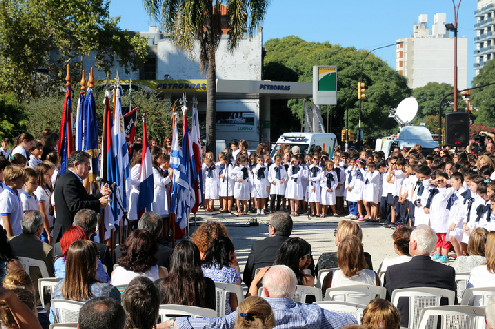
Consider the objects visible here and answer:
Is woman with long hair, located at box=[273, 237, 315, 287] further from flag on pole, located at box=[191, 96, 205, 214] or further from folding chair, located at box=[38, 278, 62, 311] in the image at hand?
flag on pole, located at box=[191, 96, 205, 214]

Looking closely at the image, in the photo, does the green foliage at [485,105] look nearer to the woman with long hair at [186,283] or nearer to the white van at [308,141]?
the white van at [308,141]

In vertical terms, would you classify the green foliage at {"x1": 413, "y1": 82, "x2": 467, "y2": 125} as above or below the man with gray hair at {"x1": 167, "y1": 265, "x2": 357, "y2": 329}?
above

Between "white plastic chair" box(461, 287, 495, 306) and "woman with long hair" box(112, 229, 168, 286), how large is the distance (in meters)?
2.89

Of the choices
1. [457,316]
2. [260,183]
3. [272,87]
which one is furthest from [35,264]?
Answer: [272,87]

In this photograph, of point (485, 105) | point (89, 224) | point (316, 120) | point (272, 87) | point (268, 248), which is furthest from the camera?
point (485, 105)

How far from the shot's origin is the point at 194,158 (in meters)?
12.1

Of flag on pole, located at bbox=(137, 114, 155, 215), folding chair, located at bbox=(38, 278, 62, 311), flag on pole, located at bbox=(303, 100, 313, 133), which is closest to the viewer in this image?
folding chair, located at bbox=(38, 278, 62, 311)

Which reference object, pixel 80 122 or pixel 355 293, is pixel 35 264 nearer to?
pixel 355 293

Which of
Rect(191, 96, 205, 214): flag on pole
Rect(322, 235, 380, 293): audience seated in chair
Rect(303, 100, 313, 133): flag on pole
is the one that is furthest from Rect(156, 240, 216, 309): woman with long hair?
Rect(303, 100, 313, 133): flag on pole

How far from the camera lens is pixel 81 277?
13.6ft

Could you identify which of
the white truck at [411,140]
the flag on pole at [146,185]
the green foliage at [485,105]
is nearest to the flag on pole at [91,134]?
the flag on pole at [146,185]

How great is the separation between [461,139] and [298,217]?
635 cm

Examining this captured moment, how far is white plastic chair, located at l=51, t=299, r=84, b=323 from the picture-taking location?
4074 millimetres

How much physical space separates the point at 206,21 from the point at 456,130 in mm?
9811
